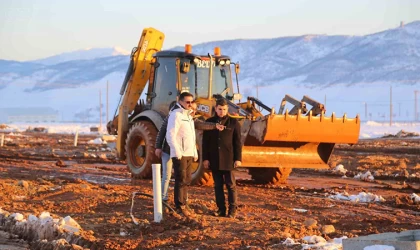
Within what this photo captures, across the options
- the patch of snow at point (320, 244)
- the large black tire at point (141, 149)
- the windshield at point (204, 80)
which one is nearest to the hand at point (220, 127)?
the patch of snow at point (320, 244)

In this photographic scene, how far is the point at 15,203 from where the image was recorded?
14445 millimetres

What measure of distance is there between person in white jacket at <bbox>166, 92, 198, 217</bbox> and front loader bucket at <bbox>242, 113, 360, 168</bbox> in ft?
14.0

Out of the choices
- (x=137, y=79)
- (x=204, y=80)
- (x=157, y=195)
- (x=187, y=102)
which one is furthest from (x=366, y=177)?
(x=157, y=195)

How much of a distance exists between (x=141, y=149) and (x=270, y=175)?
2.84 metres

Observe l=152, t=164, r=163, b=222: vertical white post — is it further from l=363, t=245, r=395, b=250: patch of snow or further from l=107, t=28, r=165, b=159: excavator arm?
l=107, t=28, r=165, b=159: excavator arm

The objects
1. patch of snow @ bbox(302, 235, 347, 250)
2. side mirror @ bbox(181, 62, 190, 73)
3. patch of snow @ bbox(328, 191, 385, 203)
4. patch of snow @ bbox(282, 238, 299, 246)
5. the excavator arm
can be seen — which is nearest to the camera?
patch of snow @ bbox(302, 235, 347, 250)

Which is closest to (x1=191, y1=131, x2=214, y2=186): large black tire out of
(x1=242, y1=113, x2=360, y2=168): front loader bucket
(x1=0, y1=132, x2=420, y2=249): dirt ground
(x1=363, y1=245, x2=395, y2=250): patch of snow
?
(x1=0, y1=132, x2=420, y2=249): dirt ground

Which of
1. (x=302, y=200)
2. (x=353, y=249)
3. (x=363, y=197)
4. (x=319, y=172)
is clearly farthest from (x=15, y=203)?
(x=319, y=172)

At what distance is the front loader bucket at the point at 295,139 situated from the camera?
56.1ft

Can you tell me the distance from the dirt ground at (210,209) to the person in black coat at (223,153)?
0.33m

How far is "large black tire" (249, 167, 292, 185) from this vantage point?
19.4m

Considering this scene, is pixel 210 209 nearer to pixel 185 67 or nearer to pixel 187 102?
pixel 187 102

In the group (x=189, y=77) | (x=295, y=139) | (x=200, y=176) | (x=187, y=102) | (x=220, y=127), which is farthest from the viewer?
(x=189, y=77)

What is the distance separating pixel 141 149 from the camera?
64.8 feet
